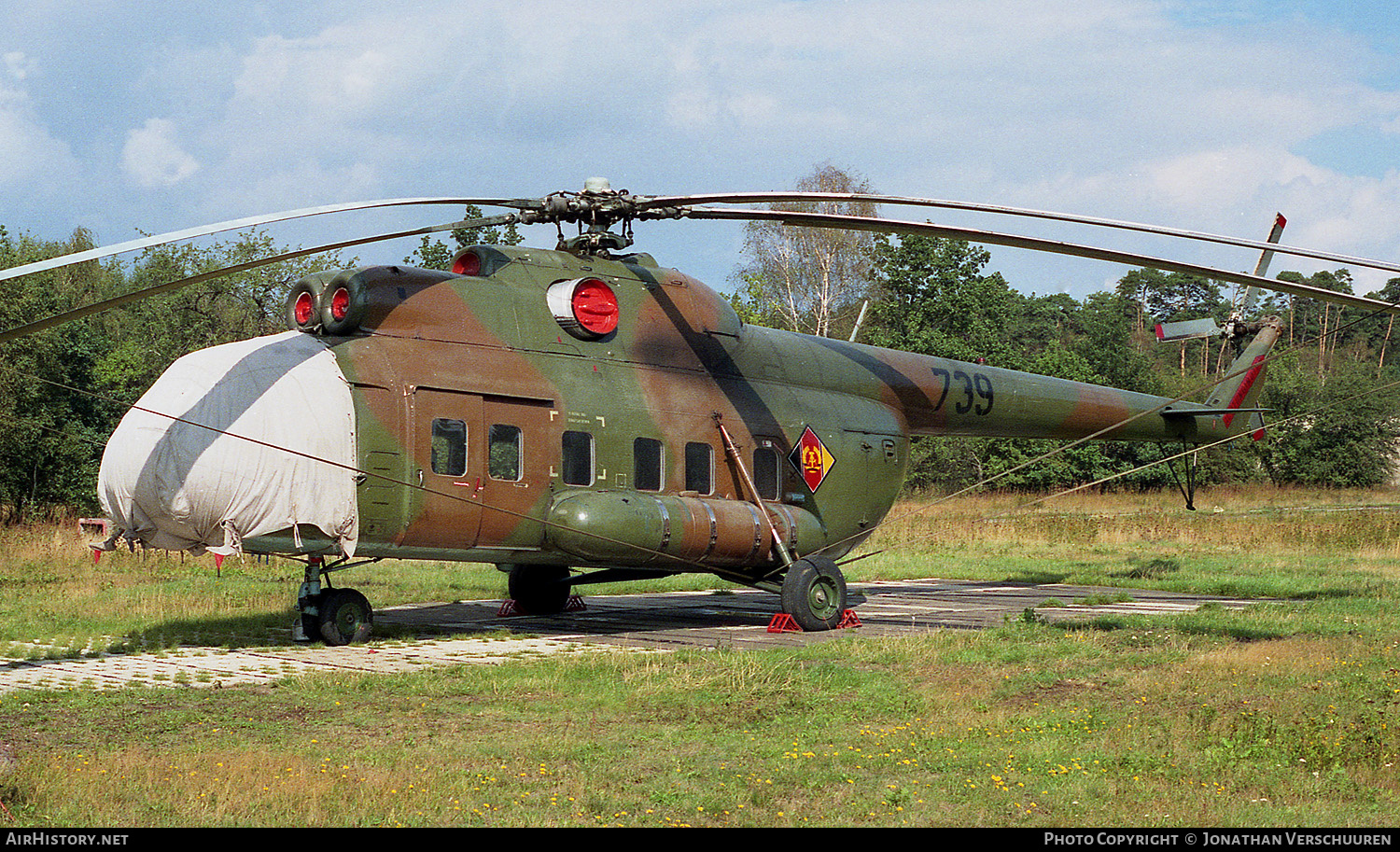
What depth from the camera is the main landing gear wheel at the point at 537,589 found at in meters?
17.0

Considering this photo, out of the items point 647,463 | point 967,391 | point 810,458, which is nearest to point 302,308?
point 647,463

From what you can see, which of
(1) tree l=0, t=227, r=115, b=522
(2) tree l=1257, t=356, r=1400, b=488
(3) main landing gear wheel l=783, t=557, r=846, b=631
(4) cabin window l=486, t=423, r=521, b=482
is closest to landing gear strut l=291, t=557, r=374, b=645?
(4) cabin window l=486, t=423, r=521, b=482

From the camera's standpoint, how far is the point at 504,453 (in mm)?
13273

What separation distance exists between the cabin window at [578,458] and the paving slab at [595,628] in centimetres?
180

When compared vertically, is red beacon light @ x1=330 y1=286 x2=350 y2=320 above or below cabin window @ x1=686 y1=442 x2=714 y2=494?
A: above

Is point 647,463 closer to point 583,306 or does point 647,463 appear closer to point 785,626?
point 583,306

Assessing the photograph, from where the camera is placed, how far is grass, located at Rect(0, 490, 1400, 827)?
655 cm

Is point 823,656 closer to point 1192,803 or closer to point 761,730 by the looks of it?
point 761,730

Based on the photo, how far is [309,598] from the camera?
13242 millimetres

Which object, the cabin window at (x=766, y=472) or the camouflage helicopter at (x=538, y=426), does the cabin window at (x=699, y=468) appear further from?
the cabin window at (x=766, y=472)

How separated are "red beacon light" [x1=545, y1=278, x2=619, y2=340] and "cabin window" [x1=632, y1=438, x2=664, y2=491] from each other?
134 centimetres

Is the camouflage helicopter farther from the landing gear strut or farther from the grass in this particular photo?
the grass

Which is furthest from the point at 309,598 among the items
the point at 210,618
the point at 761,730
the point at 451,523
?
the point at 761,730

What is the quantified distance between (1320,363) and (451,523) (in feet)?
262
